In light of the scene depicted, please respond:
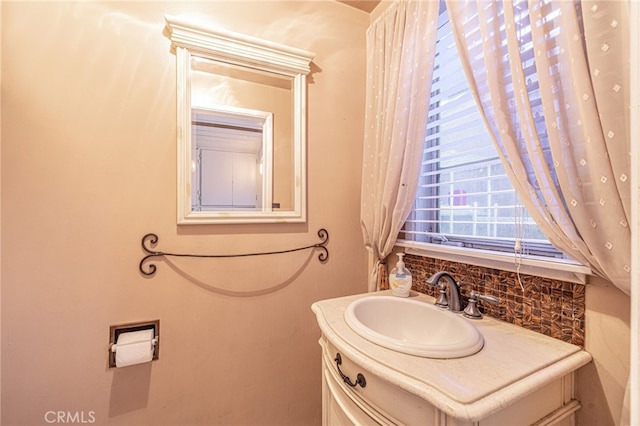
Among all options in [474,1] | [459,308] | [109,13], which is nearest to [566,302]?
[459,308]

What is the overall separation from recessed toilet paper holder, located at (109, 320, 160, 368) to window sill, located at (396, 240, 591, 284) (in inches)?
46.7

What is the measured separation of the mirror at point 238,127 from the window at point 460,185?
61cm

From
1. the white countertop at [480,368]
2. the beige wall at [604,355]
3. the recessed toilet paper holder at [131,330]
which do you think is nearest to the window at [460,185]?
the beige wall at [604,355]

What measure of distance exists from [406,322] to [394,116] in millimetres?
873

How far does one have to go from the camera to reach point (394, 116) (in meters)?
1.17

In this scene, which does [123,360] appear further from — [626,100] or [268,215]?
[626,100]

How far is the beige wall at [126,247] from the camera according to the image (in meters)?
0.96

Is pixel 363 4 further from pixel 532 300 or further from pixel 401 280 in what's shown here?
pixel 532 300

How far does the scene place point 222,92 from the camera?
1.21 metres

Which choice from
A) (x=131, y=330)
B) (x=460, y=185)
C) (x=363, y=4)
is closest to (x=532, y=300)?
(x=460, y=185)

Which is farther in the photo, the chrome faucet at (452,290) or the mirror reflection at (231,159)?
the mirror reflection at (231,159)

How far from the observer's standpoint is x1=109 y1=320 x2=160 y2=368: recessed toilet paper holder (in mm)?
1025

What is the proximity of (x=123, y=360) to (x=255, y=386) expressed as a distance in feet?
1.94

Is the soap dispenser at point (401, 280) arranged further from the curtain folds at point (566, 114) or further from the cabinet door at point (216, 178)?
the cabinet door at point (216, 178)
